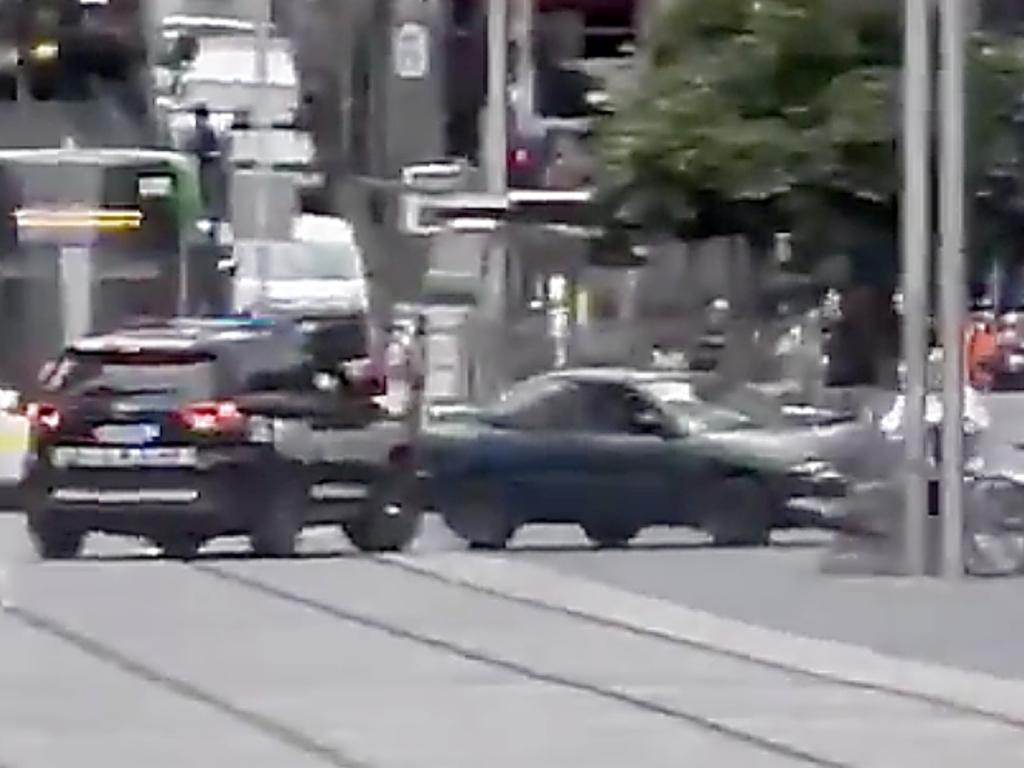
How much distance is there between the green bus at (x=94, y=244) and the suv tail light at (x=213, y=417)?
6.13 metres

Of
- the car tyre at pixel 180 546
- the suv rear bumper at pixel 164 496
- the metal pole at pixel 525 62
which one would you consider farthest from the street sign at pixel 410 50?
the suv rear bumper at pixel 164 496

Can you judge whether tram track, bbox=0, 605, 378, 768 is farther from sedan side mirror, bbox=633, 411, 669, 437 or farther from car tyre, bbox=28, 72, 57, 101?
car tyre, bbox=28, 72, 57, 101

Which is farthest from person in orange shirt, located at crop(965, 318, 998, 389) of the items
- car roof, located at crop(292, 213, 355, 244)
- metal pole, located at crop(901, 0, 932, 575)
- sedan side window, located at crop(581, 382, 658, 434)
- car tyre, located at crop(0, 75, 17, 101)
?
car roof, located at crop(292, 213, 355, 244)

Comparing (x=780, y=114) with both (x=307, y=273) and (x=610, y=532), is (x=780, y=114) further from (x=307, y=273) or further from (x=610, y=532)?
(x=307, y=273)

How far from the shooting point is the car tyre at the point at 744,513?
80.7 ft

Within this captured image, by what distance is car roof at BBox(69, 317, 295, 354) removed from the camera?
23062 mm

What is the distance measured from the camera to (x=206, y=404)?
2288 cm

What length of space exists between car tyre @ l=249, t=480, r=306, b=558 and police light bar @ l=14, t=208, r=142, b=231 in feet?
26.4

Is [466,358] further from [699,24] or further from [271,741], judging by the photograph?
[271,741]

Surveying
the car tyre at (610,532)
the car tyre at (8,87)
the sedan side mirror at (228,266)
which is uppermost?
the car tyre at (8,87)

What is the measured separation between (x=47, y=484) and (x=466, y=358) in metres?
10.5

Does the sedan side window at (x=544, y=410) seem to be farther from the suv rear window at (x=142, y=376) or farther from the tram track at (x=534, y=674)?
the tram track at (x=534, y=674)

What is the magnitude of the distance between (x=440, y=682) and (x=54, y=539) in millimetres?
8949

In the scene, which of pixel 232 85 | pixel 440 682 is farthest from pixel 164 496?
pixel 232 85
